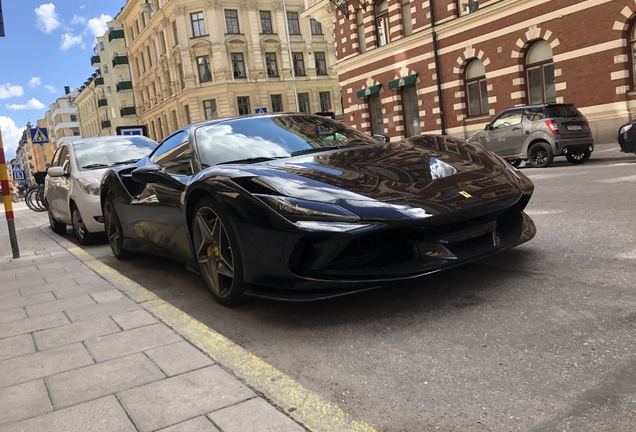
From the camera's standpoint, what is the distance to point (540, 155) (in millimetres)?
13414

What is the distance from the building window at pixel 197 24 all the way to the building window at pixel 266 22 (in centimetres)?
541

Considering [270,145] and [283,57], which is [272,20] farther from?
[270,145]

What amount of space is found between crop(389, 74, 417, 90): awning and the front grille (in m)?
23.7

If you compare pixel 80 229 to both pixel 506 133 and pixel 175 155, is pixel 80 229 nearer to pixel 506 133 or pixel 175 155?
pixel 175 155

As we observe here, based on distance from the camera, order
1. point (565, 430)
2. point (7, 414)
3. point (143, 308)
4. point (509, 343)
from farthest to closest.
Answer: point (143, 308) < point (509, 343) < point (7, 414) < point (565, 430)

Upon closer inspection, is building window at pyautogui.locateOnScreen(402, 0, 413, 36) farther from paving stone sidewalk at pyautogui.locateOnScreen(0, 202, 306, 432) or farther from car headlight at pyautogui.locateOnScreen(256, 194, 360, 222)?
car headlight at pyautogui.locateOnScreen(256, 194, 360, 222)

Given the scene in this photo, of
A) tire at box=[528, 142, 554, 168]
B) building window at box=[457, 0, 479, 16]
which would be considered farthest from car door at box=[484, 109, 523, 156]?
building window at box=[457, 0, 479, 16]

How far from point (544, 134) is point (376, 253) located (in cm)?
1147

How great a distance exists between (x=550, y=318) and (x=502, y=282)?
0.68 meters

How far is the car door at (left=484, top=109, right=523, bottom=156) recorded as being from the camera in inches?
545

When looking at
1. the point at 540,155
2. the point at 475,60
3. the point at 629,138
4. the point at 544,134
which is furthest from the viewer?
the point at 475,60

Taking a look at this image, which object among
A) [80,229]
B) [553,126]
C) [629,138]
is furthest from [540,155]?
[80,229]

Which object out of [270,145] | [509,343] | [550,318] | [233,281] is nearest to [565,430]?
[509,343]

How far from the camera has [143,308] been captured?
3.93 metres
